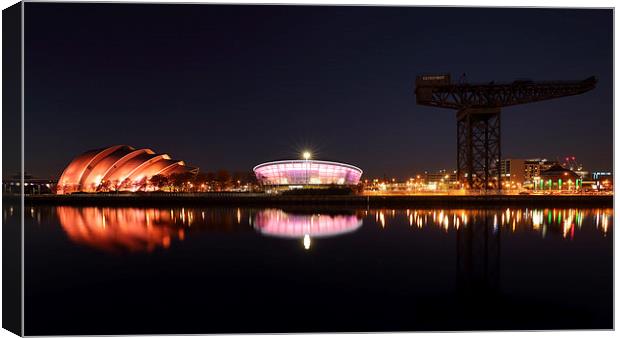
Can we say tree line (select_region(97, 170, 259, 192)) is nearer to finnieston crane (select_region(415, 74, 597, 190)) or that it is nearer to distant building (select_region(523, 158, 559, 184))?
finnieston crane (select_region(415, 74, 597, 190))

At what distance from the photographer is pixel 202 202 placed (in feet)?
108

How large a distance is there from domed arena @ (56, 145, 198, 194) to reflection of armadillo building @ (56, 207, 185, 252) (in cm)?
2754

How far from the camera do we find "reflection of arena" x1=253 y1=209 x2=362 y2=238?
16.7 m

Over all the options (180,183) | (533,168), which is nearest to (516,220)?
(180,183)

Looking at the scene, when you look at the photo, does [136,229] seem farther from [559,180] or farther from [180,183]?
[559,180]

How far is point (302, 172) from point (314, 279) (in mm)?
40338

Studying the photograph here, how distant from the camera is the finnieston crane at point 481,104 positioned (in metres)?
26.2

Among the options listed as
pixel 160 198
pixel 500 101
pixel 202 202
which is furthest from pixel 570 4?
pixel 160 198

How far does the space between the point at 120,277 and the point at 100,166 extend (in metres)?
44.2

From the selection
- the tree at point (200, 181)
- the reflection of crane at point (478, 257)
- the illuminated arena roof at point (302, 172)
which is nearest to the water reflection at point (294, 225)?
the reflection of crane at point (478, 257)

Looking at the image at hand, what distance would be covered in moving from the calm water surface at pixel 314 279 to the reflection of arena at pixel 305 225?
27cm

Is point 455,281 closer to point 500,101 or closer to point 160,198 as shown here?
point 500,101

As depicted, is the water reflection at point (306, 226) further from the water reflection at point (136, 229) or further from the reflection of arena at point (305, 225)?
the water reflection at point (136, 229)

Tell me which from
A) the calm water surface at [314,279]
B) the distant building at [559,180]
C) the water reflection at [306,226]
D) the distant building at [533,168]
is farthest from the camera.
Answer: the distant building at [533,168]
